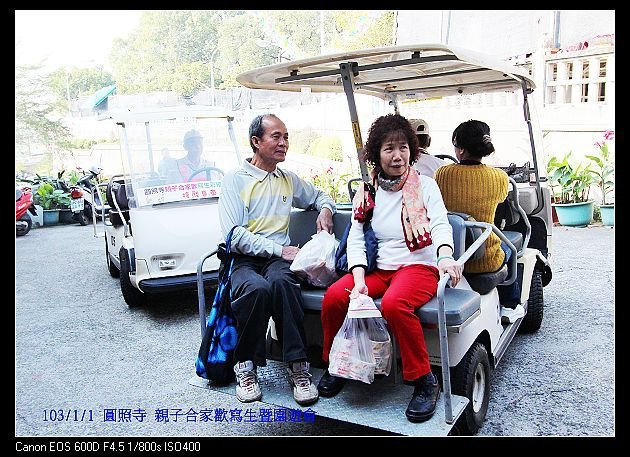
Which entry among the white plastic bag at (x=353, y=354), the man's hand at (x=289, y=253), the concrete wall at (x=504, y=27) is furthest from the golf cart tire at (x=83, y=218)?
the white plastic bag at (x=353, y=354)

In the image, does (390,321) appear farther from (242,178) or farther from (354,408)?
(242,178)

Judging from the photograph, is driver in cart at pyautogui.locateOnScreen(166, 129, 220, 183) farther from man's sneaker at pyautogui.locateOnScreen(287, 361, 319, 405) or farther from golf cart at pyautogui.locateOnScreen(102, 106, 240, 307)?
man's sneaker at pyautogui.locateOnScreen(287, 361, 319, 405)

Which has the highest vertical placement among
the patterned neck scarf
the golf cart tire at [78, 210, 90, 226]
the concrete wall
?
the concrete wall

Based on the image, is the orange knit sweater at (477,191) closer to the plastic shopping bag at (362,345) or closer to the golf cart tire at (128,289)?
the plastic shopping bag at (362,345)

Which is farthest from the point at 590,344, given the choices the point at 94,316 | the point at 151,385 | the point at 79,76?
the point at 79,76

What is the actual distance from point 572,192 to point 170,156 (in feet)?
21.1

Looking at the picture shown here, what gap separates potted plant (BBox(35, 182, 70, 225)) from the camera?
12102 millimetres

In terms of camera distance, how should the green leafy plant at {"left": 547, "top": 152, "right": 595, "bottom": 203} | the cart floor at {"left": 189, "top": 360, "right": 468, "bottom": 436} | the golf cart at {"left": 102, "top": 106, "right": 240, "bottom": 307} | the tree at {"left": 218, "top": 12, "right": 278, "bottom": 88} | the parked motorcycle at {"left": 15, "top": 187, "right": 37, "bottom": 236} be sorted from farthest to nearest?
the tree at {"left": 218, "top": 12, "right": 278, "bottom": 88}, the parked motorcycle at {"left": 15, "top": 187, "right": 37, "bottom": 236}, the green leafy plant at {"left": 547, "top": 152, "right": 595, "bottom": 203}, the golf cart at {"left": 102, "top": 106, "right": 240, "bottom": 307}, the cart floor at {"left": 189, "top": 360, "right": 468, "bottom": 436}

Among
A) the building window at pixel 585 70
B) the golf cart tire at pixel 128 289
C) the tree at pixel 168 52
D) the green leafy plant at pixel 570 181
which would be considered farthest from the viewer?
the tree at pixel 168 52

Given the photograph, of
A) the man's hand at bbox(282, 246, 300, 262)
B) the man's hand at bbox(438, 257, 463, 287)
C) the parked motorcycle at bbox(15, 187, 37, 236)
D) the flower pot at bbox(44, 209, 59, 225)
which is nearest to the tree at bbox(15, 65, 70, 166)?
the flower pot at bbox(44, 209, 59, 225)

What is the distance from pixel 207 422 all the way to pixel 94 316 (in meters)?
2.62

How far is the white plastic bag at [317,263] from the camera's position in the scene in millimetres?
3104

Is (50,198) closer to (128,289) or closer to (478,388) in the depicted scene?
(128,289)

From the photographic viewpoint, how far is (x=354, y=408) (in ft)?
8.93
